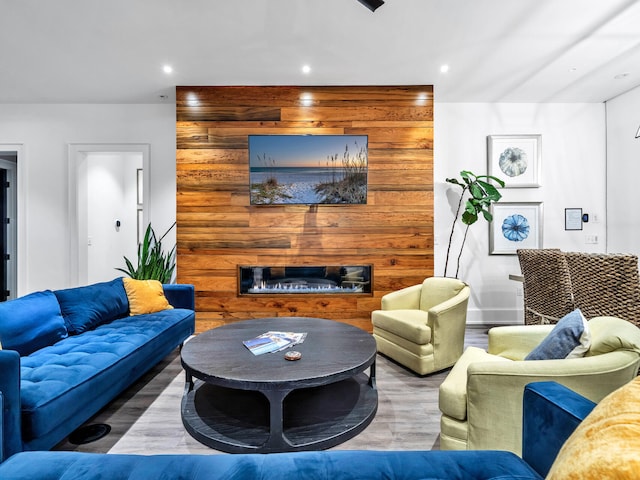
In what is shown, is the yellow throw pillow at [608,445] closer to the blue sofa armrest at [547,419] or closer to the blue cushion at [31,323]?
the blue sofa armrest at [547,419]

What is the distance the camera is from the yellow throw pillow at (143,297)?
3.01 meters

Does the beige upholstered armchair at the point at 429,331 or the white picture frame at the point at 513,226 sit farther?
the white picture frame at the point at 513,226

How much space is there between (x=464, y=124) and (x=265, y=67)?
8.73 feet

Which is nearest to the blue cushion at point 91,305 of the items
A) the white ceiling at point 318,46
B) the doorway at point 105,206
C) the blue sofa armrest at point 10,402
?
the blue sofa armrest at point 10,402

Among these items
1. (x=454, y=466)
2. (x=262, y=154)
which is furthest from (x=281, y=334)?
(x=262, y=154)

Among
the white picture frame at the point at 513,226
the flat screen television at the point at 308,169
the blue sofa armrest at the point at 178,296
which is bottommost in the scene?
the blue sofa armrest at the point at 178,296

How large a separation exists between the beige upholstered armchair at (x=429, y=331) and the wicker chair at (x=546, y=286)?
2.24 ft

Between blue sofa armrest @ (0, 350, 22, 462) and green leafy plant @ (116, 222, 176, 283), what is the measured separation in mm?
2559

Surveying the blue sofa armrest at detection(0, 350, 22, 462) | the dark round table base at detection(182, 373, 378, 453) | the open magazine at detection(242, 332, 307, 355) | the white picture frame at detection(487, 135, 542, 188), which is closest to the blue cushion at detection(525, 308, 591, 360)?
the dark round table base at detection(182, 373, 378, 453)

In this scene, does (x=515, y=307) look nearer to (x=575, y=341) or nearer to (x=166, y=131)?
(x=575, y=341)

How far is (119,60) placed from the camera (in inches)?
132

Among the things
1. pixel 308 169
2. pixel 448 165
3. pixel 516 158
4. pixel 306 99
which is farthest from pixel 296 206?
pixel 516 158

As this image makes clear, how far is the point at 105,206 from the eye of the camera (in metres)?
5.22

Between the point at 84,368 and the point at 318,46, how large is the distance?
3034mm
